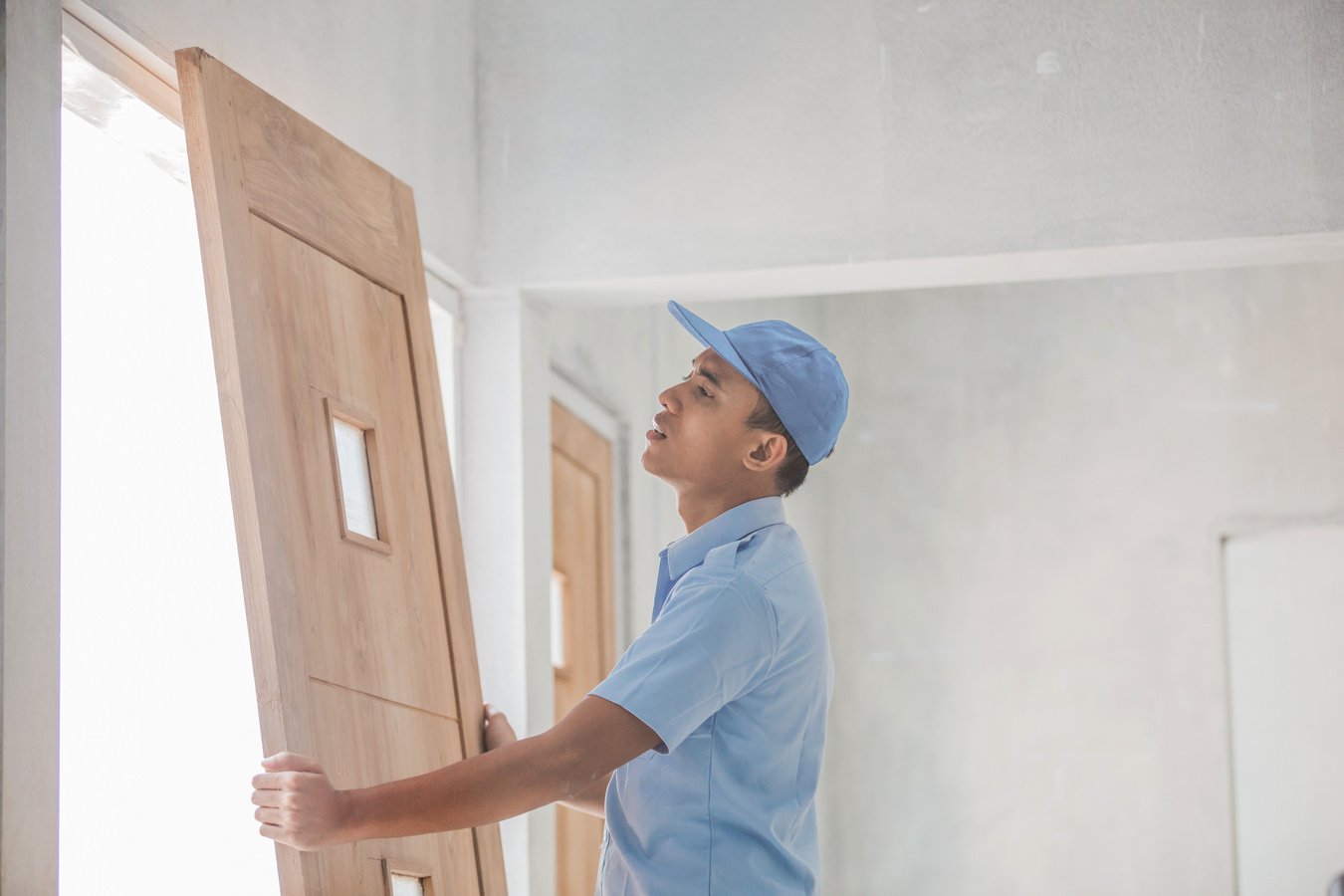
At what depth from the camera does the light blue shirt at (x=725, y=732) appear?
1.60 meters

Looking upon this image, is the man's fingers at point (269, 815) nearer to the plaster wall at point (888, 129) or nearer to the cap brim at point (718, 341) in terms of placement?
the cap brim at point (718, 341)

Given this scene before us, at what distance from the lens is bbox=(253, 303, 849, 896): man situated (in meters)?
1.53

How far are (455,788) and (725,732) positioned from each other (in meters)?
0.35

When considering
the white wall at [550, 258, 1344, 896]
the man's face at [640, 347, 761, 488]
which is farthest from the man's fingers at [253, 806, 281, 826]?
the white wall at [550, 258, 1344, 896]

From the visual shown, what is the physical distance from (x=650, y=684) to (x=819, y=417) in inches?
19.1

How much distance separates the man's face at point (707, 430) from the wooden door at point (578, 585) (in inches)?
71.5

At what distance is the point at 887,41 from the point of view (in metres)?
2.85

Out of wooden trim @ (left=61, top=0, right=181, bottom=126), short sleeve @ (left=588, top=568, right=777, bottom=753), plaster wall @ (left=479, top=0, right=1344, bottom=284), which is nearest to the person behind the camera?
short sleeve @ (left=588, top=568, right=777, bottom=753)

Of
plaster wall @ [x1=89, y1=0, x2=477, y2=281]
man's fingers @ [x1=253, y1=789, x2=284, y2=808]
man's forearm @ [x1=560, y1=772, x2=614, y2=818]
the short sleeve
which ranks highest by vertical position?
plaster wall @ [x1=89, y1=0, x2=477, y2=281]

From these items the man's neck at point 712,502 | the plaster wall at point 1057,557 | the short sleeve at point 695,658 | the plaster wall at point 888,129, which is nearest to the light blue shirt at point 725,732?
the short sleeve at point 695,658

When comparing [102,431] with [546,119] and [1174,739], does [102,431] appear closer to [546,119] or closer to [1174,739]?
[546,119]

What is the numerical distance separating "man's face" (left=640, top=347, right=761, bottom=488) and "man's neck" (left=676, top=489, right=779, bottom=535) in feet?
0.06

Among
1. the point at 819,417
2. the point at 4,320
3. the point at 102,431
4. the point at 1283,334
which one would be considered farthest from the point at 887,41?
the point at 1283,334

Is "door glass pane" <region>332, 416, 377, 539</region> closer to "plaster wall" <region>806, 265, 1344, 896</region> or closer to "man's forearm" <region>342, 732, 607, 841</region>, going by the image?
"man's forearm" <region>342, 732, 607, 841</region>
